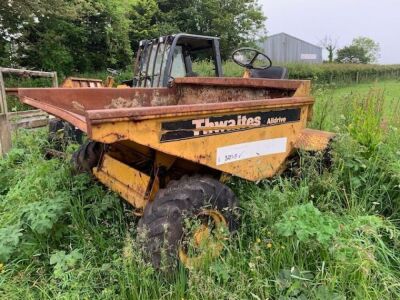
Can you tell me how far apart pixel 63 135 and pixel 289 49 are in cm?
3793

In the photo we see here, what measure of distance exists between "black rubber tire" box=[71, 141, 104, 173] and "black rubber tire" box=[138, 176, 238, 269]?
4.51 feet

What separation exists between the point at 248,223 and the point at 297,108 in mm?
1049

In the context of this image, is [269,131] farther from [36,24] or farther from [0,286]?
[36,24]

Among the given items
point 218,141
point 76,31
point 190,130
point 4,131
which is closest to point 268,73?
point 218,141

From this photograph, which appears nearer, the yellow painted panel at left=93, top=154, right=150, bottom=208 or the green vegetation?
the yellow painted panel at left=93, top=154, right=150, bottom=208

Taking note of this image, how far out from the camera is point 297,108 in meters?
3.19

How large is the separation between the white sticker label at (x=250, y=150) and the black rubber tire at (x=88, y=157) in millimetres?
1465

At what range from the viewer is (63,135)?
16.2 ft

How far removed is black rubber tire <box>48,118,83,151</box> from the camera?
191 inches

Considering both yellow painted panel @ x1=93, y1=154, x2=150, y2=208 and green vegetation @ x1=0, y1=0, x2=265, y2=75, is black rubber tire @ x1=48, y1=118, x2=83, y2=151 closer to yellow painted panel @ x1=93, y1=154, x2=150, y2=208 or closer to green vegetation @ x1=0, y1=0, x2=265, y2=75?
yellow painted panel @ x1=93, y1=154, x2=150, y2=208

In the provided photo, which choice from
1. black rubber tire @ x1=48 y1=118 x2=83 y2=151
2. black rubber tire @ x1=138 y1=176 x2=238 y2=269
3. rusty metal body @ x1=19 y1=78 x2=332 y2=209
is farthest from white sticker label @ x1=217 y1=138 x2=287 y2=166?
black rubber tire @ x1=48 y1=118 x2=83 y2=151

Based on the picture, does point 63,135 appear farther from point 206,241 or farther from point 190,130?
point 206,241

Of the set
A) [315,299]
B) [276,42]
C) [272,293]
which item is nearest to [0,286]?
[272,293]

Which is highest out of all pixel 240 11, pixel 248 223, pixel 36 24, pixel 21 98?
pixel 240 11
